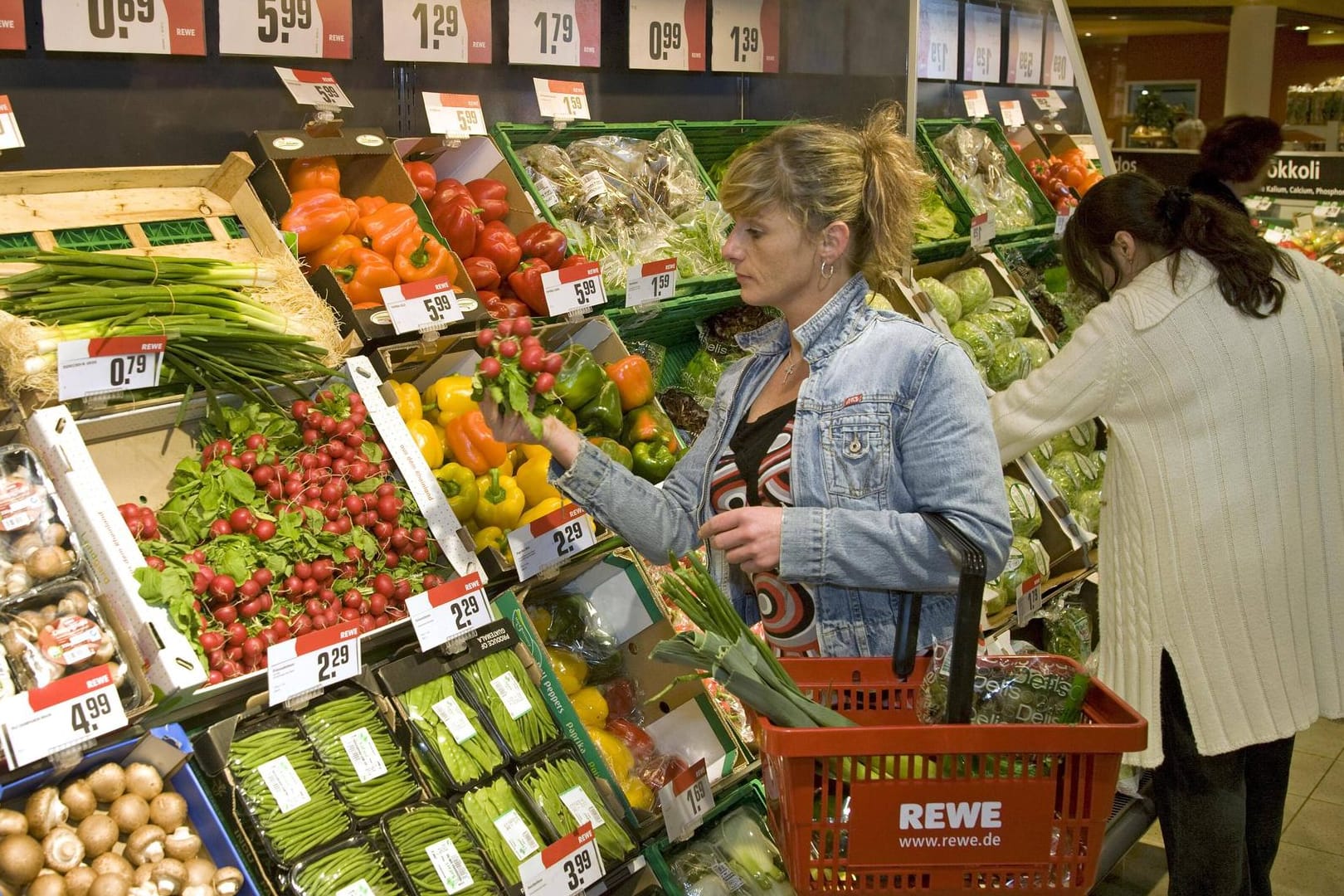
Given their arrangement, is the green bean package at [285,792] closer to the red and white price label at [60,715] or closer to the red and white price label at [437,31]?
the red and white price label at [60,715]

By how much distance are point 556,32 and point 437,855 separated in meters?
2.58

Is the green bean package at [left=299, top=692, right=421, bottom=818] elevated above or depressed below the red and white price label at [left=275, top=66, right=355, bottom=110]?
below

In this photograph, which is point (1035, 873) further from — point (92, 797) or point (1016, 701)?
point (92, 797)

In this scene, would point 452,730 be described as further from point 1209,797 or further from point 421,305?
point 1209,797

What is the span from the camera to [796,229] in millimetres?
2246

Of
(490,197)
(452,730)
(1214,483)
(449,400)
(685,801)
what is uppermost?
(490,197)

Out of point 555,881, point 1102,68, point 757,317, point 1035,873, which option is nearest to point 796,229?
point 1035,873

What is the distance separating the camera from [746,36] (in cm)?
458

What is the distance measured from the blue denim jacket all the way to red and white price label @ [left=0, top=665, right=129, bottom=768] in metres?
0.85

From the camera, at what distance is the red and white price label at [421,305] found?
2787 mm

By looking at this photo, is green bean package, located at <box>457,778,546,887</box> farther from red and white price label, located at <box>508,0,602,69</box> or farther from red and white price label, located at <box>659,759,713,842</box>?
red and white price label, located at <box>508,0,602,69</box>

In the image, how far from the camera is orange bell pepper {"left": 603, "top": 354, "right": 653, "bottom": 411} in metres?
3.19

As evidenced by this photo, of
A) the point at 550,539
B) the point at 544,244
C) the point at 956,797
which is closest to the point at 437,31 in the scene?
the point at 544,244

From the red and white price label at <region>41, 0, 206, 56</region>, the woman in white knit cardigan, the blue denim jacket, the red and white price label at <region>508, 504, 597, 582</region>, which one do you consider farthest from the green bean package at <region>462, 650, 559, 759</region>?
the red and white price label at <region>41, 0, 206, 56</region>
